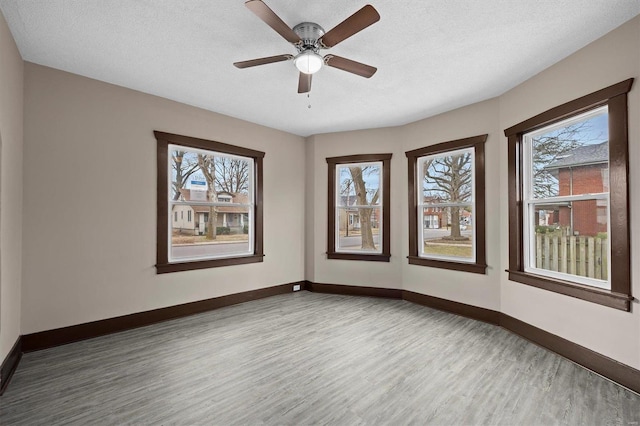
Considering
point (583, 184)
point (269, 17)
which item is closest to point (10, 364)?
point (269, 17)

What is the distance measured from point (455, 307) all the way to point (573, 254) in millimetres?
1713

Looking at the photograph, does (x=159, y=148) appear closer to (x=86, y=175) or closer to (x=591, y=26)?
(x=86, y=175)

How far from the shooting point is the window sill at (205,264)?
405 cm

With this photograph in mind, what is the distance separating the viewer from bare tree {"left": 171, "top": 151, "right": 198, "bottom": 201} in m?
4.26

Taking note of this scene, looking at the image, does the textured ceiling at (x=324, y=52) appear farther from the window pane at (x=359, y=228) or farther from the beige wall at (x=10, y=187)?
the window pane at (x=359, y=228)

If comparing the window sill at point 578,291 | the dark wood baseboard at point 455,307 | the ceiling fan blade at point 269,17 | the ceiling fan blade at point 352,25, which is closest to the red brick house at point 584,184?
the window sill at point 578,291

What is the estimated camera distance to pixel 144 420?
2.08 m

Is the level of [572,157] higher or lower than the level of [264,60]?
lower

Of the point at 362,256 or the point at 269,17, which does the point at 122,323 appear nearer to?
the point at 362,256

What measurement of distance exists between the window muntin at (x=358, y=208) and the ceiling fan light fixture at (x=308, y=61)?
2910mm

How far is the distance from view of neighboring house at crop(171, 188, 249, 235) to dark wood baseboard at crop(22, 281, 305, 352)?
103 cm

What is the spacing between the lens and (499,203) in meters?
3.97

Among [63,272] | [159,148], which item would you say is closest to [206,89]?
[159,148]

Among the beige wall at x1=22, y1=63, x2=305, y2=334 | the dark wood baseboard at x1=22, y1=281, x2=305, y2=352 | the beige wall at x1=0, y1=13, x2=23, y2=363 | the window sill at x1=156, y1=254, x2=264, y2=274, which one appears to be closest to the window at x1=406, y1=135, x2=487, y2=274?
the window sill at x1=156, y1=254, x2=264, y2=274
